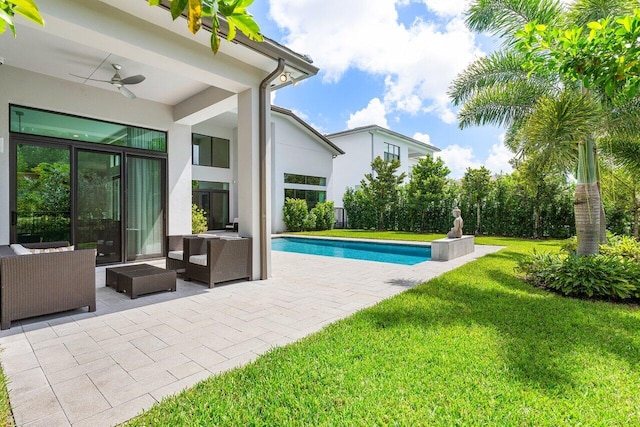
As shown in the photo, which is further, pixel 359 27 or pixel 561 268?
pixel 359 27

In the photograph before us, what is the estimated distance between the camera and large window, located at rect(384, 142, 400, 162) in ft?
85.4

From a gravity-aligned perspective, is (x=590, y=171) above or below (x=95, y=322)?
above

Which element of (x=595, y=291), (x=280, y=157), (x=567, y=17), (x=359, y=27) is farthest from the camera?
(x=280, y=157)

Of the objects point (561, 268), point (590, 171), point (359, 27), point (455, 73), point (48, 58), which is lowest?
point (561, 268)

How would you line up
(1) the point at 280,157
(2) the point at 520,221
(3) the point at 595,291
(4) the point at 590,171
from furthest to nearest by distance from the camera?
(1) the point at 280,157
(2) the point at 520,221
(4) the point at 590,171
(3) the point at 595,291

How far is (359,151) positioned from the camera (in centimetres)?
2533

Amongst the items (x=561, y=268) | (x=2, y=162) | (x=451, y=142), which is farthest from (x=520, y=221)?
(x=2, y=162)

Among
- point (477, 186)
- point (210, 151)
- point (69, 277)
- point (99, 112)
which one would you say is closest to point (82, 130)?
point (99, 112)

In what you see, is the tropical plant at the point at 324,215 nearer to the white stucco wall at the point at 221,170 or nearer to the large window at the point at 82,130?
the white stucco wall at the point at 221,170

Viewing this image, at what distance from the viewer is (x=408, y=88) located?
16.9m

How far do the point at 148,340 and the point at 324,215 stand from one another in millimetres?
17234

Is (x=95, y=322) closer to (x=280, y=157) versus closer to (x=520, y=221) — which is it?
(x=280, y=157)

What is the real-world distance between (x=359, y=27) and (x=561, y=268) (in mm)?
8031

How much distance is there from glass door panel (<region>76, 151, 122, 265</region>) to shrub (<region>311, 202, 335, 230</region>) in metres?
12.9
